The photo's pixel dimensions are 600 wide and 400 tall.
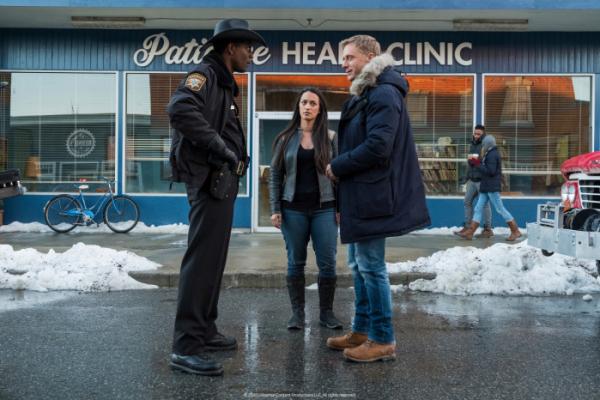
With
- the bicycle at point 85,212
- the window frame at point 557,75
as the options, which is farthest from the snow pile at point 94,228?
the window frame at point 557,75

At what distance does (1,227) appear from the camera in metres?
12.8

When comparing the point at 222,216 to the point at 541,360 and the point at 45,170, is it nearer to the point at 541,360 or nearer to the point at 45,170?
the point at 541,360

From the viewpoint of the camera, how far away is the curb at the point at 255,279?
25.6 feet

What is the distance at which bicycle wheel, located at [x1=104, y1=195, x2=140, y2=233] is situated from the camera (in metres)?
12.8

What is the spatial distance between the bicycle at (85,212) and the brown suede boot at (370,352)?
8.89 meters

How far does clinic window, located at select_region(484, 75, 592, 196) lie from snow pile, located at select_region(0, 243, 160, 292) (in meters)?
7.76

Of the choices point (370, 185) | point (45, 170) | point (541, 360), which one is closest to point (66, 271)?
point (370, 185)

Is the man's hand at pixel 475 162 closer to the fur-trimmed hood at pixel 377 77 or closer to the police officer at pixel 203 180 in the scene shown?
the fur-trimmed hood at pixel 377 77

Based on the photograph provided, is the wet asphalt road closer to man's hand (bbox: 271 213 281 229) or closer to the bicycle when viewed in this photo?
man's hand (bbox: 271 213 281 229)

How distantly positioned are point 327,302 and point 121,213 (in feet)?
26.8

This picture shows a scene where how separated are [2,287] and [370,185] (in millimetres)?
5013

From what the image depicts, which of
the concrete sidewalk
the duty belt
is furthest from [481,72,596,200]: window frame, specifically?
the duty belt

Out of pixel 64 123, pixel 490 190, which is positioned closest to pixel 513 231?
pixel 490 190

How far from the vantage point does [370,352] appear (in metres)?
4.49
